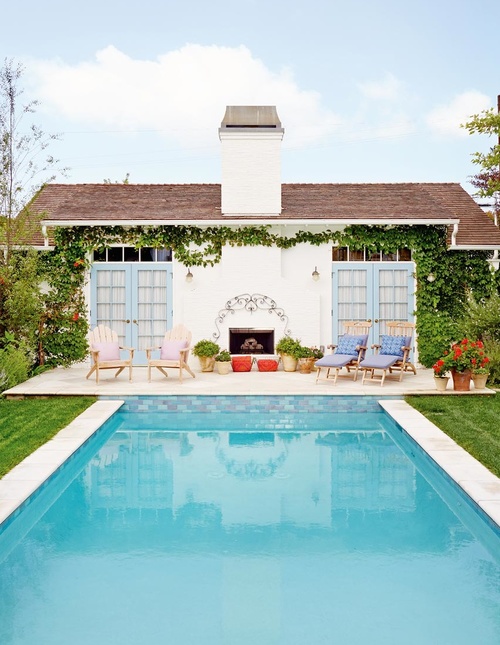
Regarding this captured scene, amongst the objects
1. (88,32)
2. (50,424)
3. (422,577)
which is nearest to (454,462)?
(422,577)

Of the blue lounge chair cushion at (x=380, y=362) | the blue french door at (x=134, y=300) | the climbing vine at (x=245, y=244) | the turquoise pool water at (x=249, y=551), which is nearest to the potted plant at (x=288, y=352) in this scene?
the blue lounge chair cushion at (x=380, y=362)

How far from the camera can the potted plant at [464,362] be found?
35.8 ft

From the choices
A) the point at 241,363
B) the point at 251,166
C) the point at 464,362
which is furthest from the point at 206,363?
the point at 464,362

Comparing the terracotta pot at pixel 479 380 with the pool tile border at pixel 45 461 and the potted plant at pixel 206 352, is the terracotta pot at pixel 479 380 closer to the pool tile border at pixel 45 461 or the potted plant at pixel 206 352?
the potted plant at pixel 206 352

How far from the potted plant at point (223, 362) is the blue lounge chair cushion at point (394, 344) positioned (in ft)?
9.51

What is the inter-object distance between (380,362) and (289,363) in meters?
2.30

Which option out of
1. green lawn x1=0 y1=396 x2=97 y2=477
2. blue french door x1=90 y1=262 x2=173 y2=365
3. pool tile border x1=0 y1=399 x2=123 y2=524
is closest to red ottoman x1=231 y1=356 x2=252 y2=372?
blue french door x1=90 y1=262 x2=173 y2=365

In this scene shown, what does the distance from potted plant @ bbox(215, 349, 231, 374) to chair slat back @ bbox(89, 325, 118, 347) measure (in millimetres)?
1977

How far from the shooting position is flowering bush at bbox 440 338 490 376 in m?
10.9

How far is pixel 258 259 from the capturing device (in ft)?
45.5

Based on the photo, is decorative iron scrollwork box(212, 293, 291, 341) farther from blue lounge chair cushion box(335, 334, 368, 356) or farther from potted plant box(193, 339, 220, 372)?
blue lounge chair cushion box(335, 334, 368, 356)

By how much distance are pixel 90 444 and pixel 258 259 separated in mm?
6379

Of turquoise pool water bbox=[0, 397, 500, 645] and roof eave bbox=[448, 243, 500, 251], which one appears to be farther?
roof eave bbox=[448, 243, 500, 251]

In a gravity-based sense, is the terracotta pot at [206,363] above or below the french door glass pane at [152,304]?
below
